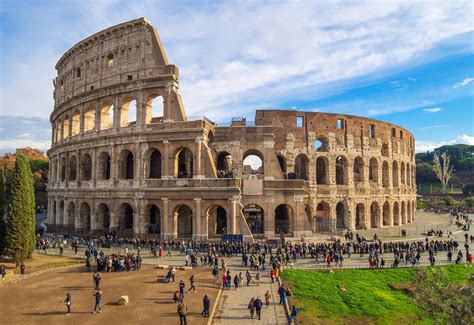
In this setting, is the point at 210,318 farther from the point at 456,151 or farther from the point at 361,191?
the point at 456,151

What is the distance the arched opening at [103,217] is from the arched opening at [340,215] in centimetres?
2448

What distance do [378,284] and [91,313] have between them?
51.9 ft

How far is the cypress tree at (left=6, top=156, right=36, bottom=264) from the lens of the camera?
2079 centimetres

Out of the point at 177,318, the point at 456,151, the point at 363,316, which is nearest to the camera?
the point at 177,318

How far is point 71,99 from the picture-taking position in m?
34.9

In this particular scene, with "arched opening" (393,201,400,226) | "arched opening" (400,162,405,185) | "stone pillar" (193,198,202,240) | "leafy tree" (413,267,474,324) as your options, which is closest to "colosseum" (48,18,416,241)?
"stone pillar" (193,198,202,240)

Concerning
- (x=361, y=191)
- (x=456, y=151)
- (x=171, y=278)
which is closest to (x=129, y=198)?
(x=171, y=278)

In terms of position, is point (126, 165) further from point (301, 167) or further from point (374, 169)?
point (374, 169)

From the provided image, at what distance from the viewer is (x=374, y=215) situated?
1532 inches

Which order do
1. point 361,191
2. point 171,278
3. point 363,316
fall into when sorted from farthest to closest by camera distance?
point 361,191 < point 171,278 < point 363,316

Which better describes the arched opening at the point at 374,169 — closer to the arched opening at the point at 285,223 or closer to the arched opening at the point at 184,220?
the arched opening at the point at 285,223

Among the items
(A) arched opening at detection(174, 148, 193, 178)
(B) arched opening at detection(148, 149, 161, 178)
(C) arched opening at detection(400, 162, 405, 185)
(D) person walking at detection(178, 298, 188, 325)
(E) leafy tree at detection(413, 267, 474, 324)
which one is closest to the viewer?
(E) leafy tree at detection(413, 267, 474, 324)

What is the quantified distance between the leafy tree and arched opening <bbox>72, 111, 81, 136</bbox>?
34695mm

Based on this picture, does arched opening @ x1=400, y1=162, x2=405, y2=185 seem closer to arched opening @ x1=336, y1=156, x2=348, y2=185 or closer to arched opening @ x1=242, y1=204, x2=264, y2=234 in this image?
arched opening @ x1=336, y1=156, x2=348, y2=185
